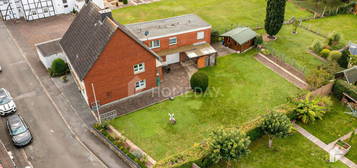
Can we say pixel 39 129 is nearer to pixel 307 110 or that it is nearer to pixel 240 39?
pixel 307 110

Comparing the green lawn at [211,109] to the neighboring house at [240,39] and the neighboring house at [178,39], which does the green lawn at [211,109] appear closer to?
the neighboring house at [178,39]

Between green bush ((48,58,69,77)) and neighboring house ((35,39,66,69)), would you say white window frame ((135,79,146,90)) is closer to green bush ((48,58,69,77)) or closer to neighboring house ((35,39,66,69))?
green bush ((48,58,69,77))

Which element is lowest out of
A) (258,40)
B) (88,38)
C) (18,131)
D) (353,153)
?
(353,153)

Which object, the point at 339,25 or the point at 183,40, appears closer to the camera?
the point at 183,40

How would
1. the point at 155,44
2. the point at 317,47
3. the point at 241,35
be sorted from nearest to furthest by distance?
the point at 155,44 < the point at 241,35 < the point at 317,47

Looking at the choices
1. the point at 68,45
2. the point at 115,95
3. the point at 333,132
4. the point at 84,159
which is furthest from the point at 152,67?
the point at 333,132

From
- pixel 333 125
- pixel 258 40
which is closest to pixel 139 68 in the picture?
pixel 258 40

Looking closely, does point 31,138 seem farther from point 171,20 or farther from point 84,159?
point 171,20
